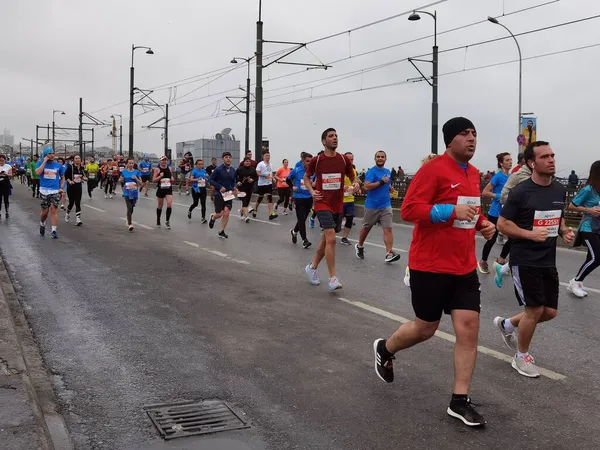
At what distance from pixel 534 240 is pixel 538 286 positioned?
33 centimetres

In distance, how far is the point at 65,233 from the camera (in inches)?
543

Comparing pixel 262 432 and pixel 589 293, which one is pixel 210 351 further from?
pixel 589 293

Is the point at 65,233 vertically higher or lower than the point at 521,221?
lower

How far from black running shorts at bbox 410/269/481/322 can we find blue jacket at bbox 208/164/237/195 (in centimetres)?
1008

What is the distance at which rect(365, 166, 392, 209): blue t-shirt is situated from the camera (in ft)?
35.1

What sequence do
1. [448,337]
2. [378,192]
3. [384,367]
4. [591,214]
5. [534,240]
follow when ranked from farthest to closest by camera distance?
1. [378,192]
2. [591,214]
3. [448,337]
4. [534,240]
5. [384,367]

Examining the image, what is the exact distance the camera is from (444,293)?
4184 millimetres

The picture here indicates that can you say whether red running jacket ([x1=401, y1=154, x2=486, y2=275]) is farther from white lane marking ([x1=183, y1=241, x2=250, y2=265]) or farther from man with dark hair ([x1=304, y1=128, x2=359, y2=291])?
white lane marking ([x1=183, y1=241, x2=250, y2=265])

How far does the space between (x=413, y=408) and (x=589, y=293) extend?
4.93 m

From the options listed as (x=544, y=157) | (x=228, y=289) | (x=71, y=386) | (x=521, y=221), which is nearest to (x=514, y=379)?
(x=521, y=221)

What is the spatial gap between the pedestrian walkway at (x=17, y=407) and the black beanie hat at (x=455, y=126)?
2848 mm

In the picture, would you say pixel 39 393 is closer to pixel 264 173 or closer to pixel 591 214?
pixel 591 214

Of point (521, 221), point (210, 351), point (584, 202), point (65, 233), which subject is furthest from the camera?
point (65, 233)

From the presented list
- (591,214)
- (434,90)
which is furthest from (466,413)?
(434,90)
